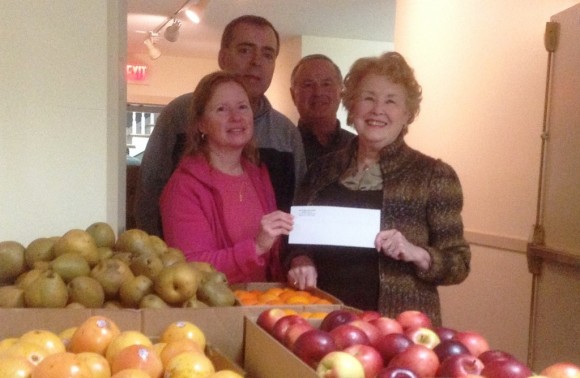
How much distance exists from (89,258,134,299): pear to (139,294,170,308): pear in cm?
7

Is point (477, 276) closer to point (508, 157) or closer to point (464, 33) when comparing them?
→ point (508, 157)

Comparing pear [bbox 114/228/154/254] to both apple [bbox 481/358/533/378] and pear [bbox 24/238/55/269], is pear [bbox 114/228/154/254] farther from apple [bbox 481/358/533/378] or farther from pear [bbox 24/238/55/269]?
apple [bbox 481/358/533/378]

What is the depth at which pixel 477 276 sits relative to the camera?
11.1 ft

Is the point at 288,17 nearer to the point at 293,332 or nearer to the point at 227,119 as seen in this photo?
the point at 227,119

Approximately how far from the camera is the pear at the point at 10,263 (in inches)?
57.9

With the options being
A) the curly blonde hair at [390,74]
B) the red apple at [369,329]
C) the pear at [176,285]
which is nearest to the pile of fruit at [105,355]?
the pear at [176,285]

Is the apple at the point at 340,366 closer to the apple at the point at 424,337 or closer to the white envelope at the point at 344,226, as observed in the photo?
the apple at the point at 424,337

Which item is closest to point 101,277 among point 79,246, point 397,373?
point 79,246

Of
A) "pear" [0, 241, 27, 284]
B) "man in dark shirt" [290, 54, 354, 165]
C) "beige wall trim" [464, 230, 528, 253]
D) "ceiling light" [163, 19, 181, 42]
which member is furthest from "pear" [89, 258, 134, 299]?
"ceiling light" [163, 19, 181, 42]

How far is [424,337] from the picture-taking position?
1.14m

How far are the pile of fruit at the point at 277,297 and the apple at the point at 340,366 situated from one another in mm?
545

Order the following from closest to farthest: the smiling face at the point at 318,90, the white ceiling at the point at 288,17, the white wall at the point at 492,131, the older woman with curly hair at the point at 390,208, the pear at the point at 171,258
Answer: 1. the pear at the point at 171,258
2. the older woman with curly hair at the point at 390,208
3. the smiling face at the point at 318,90
4. the white wall at the point at 492,131
5. the white ceiling at the point at 288,17

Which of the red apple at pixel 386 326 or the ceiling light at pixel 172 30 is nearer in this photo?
the red apple at pixel 386 326

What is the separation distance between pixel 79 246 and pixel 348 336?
689 mm
